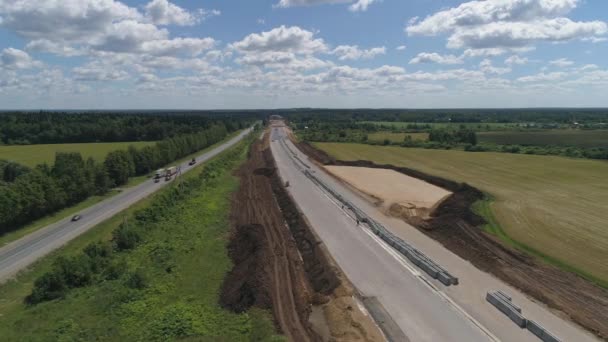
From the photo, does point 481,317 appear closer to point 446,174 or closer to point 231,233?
point 231,233

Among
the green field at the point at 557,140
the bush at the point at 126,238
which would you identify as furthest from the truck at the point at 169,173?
the green field at the point at 557,140

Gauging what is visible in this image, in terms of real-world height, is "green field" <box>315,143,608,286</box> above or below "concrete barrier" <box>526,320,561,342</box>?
above

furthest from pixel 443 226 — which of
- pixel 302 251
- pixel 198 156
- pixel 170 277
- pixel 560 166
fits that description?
pixel 198 156

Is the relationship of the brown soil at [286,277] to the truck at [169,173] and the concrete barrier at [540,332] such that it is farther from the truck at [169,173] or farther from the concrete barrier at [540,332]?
the truck at [169,173]

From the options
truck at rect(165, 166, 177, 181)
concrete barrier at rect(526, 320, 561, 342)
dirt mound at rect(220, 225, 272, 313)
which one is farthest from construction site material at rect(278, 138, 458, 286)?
truck at rect(165, 166, 177, 181)

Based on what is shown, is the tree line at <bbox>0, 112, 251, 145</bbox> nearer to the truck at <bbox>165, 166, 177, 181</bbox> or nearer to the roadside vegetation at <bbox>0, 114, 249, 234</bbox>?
the truck at <bbox>165, 166, 177, 181</bbox>
